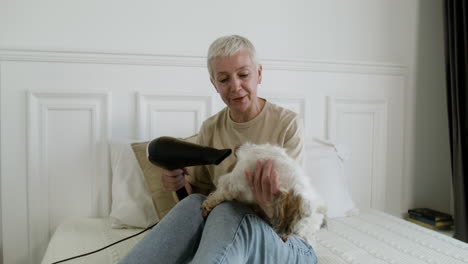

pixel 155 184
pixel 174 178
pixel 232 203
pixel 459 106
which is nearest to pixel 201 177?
pixel 174 178

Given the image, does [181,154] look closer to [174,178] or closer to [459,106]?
[174,178]

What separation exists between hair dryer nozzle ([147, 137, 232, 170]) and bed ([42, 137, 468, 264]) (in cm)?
42

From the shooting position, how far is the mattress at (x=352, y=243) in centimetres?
138

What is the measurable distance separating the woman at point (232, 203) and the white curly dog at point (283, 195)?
1.1 inches

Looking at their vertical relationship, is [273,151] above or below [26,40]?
below

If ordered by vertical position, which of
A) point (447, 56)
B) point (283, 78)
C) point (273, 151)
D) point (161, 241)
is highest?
point (447, 56)

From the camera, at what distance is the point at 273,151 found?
1.11 meters

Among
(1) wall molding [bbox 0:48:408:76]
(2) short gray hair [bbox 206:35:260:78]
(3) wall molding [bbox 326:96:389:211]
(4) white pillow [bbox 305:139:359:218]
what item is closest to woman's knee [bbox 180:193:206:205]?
(2) short gray hair [bbox 206:35:260:78]

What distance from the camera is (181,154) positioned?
3.92 ft

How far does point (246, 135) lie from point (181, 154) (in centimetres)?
30

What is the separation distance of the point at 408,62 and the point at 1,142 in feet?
7.87

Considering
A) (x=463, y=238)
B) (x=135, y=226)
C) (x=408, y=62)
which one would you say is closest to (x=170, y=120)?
(x=135, y=226)

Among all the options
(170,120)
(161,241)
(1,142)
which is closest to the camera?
(161,241)

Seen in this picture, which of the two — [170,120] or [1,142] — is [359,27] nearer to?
[170,120]
